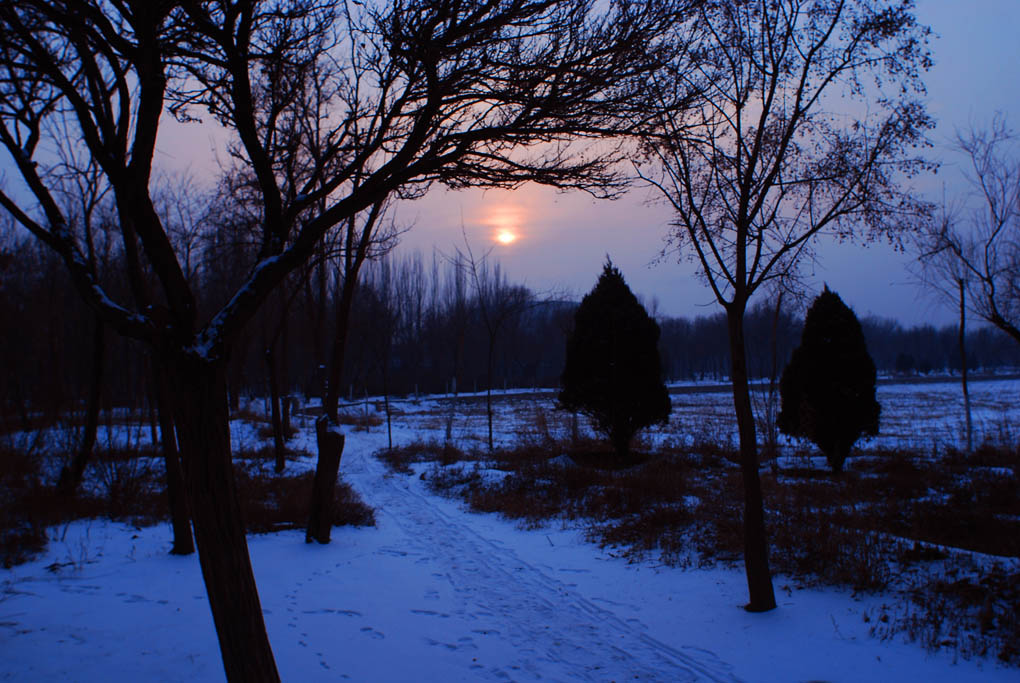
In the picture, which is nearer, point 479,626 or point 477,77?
point 477,77

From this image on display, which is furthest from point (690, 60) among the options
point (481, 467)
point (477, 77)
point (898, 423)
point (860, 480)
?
point (898, 423)

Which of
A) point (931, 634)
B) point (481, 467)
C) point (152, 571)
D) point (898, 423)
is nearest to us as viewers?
point (931, 634)

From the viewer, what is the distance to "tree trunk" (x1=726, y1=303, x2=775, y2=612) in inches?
211

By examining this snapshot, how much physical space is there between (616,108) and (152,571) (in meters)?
6.50

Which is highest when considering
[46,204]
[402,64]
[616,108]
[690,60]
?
[690,60]

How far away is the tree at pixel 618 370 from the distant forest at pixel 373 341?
1978 millimetres

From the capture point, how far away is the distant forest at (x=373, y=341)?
54.9ft

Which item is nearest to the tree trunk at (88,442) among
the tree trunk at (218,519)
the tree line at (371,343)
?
the tree line at (371,343)

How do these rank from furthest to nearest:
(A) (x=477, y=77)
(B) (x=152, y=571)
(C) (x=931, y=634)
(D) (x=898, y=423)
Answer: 1. (D) (x=898, y=423)
2. (B) (x=152, y=571)
3. (C) (x=931, y=634)
4. (A) (x=477, y=77)

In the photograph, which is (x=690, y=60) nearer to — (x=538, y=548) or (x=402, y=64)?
(x=402, y=64)

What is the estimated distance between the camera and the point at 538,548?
825cm

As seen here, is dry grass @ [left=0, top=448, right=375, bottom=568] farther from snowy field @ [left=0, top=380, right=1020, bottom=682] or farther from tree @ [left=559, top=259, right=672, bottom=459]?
tree @ [left=559, top=259, right=672, bottom=459]

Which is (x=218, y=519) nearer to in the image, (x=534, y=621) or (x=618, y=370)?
(x=534, y=621)

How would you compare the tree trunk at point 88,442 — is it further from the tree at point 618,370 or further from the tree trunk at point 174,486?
the tree at point 618,370
